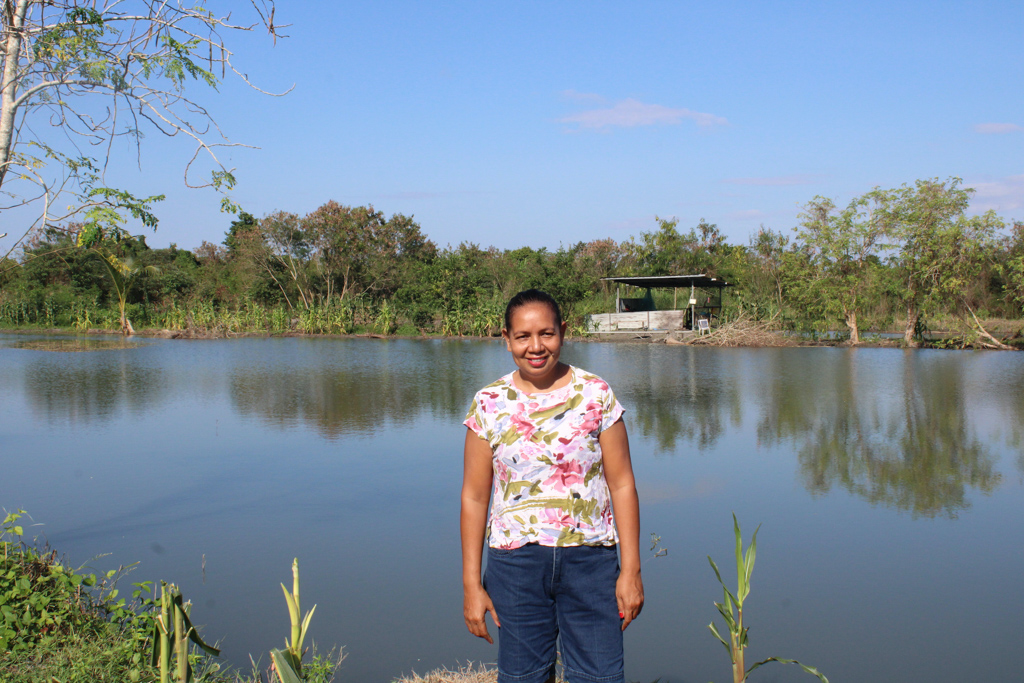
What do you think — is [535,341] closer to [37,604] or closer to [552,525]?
[552,525]

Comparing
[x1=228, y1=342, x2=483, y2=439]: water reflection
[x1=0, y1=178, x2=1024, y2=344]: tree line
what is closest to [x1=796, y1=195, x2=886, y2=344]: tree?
[x1=0, y1=178, x2=1024, y2=344]: tree line

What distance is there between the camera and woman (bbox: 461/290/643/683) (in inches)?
79.1

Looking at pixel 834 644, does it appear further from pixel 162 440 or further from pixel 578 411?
pixel 162 440

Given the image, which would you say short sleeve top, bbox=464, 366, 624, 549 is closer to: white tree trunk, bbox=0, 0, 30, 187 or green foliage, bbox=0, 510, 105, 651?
green foliage, bbox=0, 510, 105, 651

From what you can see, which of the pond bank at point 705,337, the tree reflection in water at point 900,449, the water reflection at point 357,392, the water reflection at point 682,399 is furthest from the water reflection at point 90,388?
the tree reflection in water at point 900,449

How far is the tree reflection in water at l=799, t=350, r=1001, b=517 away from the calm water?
0.03 meters

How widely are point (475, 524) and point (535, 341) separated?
0.54 metres

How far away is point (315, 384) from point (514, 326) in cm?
1018

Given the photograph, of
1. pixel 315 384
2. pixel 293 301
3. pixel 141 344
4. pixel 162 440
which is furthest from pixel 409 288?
pixel 162 440

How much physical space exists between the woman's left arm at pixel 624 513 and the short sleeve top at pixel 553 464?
0.08 ft

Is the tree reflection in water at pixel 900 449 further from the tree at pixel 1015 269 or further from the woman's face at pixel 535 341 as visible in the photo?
the tree at pixel 1015 269

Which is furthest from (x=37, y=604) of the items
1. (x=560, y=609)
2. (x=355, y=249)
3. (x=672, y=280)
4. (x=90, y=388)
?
(x=355, y=249)

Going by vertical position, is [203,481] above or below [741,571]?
below

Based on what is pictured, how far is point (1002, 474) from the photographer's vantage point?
5992mm
